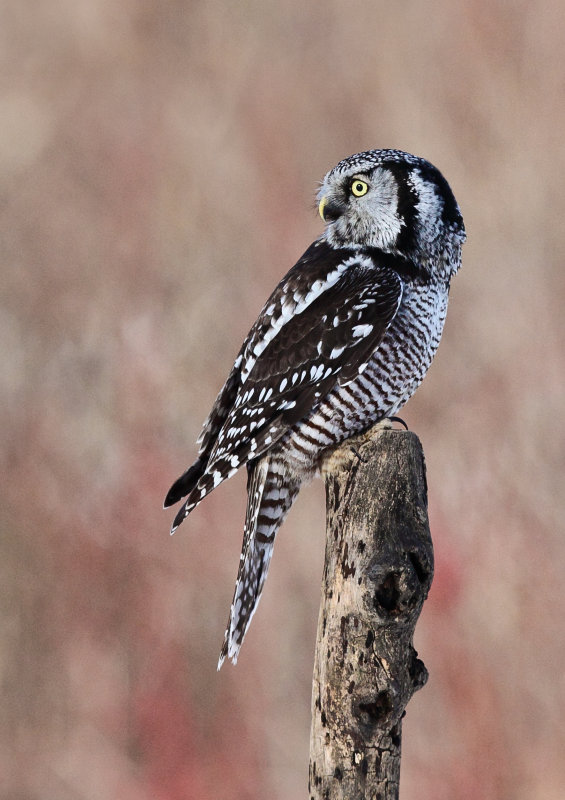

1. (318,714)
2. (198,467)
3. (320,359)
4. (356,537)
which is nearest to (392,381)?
(320,359)

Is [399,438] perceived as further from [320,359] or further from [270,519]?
[270,519]

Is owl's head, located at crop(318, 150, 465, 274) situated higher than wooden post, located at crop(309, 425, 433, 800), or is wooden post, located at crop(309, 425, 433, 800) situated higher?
owl's head, located at crop(318, 150, 465, 274)

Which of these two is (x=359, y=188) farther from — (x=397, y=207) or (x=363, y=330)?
(x=363, y=330)

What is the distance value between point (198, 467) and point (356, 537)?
1.99 feet

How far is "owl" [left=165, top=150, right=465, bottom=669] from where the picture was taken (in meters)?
2.09

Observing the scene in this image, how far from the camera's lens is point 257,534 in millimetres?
2250

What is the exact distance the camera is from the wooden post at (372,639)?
5.87 ft

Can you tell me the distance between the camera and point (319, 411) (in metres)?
2.10

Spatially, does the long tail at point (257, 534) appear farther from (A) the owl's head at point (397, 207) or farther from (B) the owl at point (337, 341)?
(A) the owl's head at point (397, 207)

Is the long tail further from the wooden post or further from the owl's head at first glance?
the owl's head

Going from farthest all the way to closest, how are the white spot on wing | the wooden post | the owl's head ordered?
the owl's head → the white spot on wing → the wooden post

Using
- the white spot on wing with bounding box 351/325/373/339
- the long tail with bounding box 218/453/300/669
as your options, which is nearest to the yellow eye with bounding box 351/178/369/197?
the white spot on wing with bounding box 351/325/373/339

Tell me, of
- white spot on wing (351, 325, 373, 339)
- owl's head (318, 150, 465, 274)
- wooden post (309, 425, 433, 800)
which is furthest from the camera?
owl's head (318, 150, 465, 274)

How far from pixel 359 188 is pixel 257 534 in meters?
0.92
